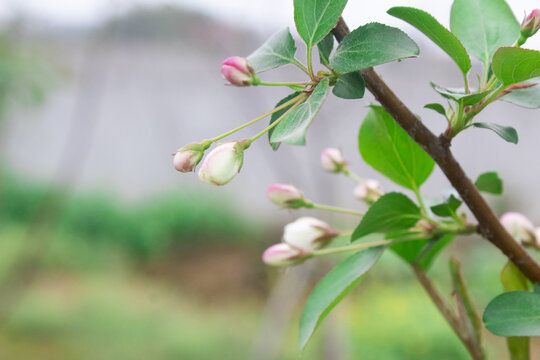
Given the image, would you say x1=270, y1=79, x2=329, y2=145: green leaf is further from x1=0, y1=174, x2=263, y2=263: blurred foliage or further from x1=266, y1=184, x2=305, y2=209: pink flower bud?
x1=0, y1=174, x2=263, y2=263: blurred foliage

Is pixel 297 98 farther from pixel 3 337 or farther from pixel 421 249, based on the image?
pixel 3 337

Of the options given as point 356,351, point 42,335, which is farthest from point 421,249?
point 42,335

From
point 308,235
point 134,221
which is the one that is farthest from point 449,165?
point 134,221

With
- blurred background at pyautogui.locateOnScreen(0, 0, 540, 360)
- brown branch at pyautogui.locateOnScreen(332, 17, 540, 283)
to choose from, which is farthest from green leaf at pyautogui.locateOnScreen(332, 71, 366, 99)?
blurred background at pyautogui.locateOnScreen(0, 0, 540, 360)

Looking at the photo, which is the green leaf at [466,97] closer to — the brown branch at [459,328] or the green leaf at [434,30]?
the green leaf at [434,30]

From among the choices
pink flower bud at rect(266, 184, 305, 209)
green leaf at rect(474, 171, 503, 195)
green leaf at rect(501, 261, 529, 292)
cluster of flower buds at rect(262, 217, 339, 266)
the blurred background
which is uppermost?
the blurred background

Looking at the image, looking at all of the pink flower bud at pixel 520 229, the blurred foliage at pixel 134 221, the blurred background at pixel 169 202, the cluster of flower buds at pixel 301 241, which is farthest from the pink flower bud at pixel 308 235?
the blurred foliage at pixel 134 221
